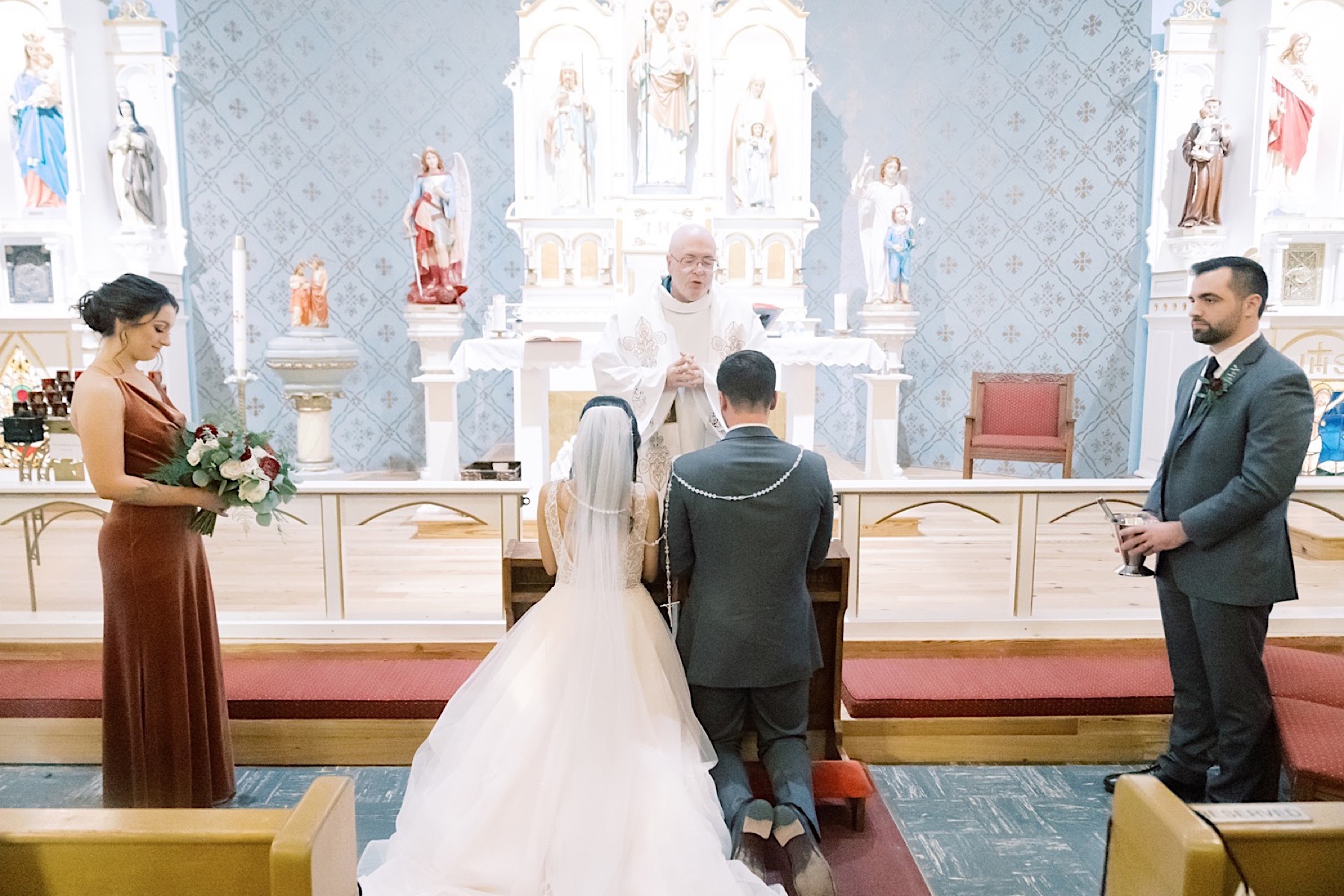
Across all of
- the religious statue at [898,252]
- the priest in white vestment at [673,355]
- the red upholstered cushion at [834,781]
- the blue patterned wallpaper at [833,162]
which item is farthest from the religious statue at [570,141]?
the red upholstered cushion at [834,781]

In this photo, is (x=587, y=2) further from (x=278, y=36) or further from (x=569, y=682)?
(x=569, y=682)

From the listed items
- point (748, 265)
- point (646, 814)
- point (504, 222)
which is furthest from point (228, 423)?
point (504, 222)

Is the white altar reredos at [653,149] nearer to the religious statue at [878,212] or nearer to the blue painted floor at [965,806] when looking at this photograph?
the religious statue at [878,212]

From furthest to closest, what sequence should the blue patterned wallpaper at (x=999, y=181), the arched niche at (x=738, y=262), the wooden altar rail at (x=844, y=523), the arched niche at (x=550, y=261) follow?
1. the blue patterned wallpaper at (x=999, y=181)
2. the arched niche at (x=738, y=262)
3. the arched niche at (x=550, y=261)
4. the wooden altar rail at (x=844, y=523)

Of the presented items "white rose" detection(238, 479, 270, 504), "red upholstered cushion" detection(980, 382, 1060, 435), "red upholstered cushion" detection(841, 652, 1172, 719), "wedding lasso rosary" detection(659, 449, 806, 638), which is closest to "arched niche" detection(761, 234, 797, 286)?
"red upholstered cushion" detection(980, 382, 1060, 435)

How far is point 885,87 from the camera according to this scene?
9266mm

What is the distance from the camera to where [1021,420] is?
801cm

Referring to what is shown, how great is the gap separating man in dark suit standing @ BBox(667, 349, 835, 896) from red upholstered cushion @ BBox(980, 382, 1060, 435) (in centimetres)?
568

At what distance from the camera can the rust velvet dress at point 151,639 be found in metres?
2.97

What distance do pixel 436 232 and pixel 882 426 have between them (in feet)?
12.8

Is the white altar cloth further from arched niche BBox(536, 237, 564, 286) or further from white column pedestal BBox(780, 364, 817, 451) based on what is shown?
arched niche BBox(536, 237, 564, 286)

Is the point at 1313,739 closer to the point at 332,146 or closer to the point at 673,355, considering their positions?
the point at 673,355

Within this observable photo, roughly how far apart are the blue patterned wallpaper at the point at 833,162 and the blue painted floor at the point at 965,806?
616 centimetres

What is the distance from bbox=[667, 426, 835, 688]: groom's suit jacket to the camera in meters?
2.71
